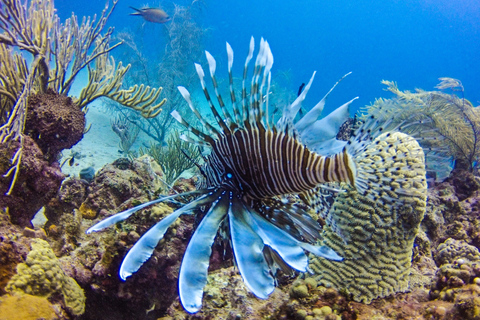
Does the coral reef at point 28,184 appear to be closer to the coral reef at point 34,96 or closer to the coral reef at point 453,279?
the coral reef at point 34,96

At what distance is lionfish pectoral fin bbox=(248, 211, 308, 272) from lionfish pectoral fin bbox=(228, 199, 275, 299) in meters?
0.04

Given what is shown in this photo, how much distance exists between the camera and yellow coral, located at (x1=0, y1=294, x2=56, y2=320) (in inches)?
61.6

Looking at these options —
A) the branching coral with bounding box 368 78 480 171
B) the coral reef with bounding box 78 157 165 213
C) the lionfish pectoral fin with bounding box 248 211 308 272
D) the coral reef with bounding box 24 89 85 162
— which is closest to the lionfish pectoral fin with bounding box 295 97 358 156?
the lionfish pectoral fin with bounding box 248 211 308 272

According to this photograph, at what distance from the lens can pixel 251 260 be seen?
1.24 m

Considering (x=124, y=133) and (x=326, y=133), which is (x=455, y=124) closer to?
(x=326, y=133)

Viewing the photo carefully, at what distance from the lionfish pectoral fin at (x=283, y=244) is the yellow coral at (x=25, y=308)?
1.43m

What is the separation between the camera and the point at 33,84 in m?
3.65

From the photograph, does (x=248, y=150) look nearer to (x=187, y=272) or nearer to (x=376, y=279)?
(x=187, y=272)

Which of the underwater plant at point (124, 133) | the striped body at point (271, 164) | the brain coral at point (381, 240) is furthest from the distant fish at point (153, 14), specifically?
the brain coral at point (381, 240)

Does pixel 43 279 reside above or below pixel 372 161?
above

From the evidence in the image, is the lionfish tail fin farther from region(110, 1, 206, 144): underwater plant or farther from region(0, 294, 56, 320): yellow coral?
region(110, 1, 206, 144): underwater plant

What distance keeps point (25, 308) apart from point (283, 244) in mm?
1596

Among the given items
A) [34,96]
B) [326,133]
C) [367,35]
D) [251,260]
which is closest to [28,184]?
[34,96]

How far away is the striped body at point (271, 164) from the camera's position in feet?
6.05
